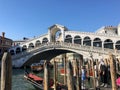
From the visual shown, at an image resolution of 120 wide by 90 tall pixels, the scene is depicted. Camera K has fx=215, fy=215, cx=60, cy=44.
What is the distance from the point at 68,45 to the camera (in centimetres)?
1773

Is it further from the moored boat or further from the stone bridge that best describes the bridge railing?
the moored boat

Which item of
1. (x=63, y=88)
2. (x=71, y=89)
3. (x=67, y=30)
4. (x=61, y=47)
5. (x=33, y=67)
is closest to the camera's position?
(x=71, y=89)

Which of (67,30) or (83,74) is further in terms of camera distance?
(67,30)

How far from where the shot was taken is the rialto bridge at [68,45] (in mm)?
16969

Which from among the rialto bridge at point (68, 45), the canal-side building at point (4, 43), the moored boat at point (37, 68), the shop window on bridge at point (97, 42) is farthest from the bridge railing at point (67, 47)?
the canal-side building at point (4, 43)

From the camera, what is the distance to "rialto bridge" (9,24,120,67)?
55.7ft

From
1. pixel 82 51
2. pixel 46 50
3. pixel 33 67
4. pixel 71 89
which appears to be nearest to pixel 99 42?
pixel 82 51

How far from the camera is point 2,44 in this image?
2761 centimetres

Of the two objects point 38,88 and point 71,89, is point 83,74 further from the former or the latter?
point 71,89

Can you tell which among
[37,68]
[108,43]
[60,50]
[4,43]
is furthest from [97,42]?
→ [4,43]

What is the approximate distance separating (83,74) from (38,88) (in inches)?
66.1

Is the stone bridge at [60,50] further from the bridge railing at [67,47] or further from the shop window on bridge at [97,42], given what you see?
the shop window on bridge at [97,42]

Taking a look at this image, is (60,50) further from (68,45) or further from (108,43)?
(108,43)

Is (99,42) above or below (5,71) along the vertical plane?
above
